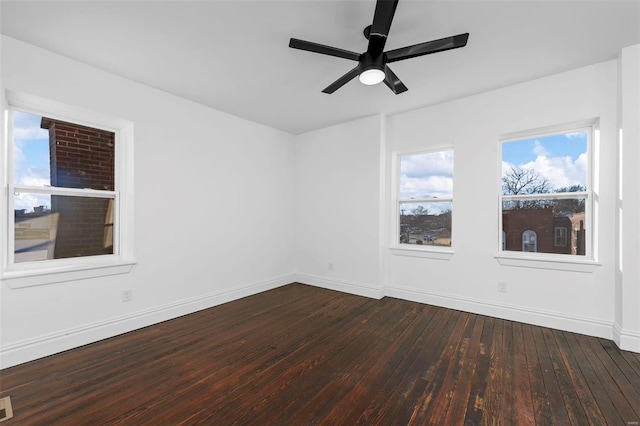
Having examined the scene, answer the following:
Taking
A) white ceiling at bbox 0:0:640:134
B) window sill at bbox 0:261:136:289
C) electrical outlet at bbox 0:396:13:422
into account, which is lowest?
electrical outlet at bbox 0:396:13:422

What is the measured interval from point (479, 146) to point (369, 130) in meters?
1.49

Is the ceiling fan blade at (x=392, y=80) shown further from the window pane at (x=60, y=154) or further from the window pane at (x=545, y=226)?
the window pane at (x=60, y=154)

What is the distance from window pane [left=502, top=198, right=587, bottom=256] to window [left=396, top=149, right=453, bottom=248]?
688mm

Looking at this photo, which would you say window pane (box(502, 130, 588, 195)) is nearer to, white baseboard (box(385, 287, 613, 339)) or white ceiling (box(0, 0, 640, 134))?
white ceiling (box(0, 0, 640, 134))

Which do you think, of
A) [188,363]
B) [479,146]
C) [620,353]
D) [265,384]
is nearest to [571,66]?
[479,146]

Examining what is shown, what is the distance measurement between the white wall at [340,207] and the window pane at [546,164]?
5.32 ft

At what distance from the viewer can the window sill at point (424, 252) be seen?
3711 millimetres

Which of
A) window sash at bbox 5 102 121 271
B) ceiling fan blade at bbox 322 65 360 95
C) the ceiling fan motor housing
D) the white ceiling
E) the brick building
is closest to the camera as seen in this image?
the white ceiling

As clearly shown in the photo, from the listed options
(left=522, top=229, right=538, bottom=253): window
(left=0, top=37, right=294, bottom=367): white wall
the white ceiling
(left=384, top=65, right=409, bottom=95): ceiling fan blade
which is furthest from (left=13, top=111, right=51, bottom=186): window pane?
(left=522, top=229, right=538, bottom=253): window

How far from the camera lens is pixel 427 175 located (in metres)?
4.03

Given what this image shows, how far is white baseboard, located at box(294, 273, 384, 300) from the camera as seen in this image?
4.12m

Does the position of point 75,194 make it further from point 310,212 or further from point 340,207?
point 340,207

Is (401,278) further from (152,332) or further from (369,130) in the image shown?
(152,332)

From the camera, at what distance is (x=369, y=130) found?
4.23 metres
